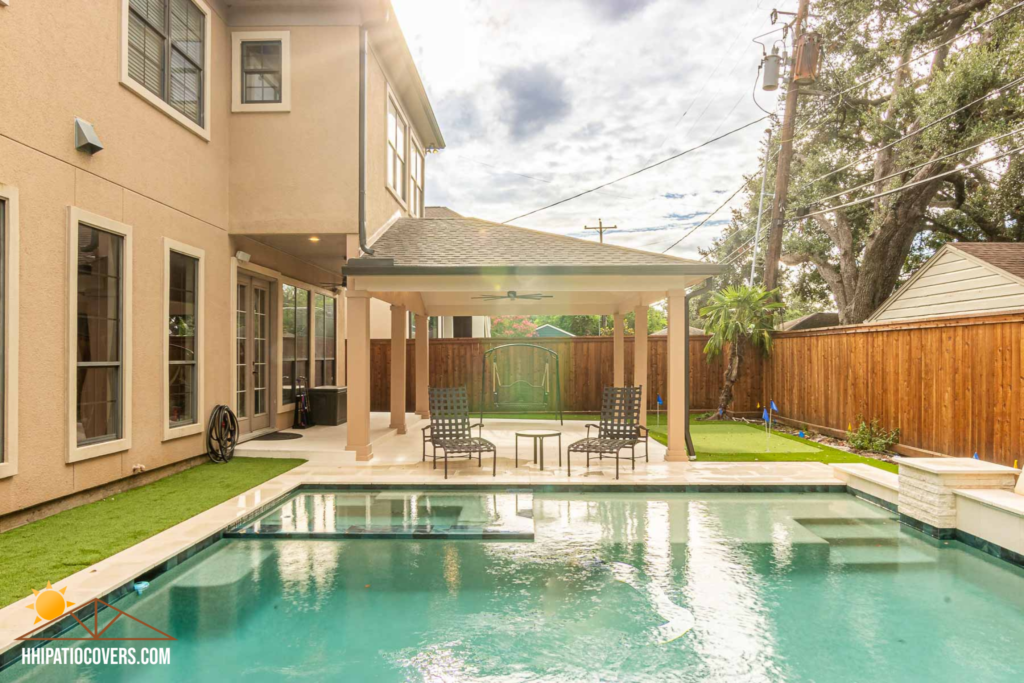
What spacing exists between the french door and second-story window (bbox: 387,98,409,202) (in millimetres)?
3170

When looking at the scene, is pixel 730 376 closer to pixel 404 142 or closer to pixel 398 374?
pixel 398 374

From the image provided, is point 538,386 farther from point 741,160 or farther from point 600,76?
point 741,160

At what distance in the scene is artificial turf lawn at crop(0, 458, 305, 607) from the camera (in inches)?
161

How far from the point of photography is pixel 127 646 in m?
3.49

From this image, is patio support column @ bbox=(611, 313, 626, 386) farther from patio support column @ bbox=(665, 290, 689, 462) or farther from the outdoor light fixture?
the outdoor light fixture

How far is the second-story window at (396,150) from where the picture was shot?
1127cm

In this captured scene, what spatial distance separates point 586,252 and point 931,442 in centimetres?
558

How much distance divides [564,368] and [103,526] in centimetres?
1176

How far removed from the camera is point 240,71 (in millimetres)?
9031

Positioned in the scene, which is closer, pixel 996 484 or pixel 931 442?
pixel 996 484

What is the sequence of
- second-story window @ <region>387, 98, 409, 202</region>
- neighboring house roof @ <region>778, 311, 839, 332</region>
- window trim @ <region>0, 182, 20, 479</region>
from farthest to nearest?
1. neighboring house roof @ <region>778, 311, 839, 332</region>
2. second-story window @ <region>387, 98, 409, 202</region>
3. window trim @ <region>0, 182, 20, 479</region>

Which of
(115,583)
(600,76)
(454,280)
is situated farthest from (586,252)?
(600,76)

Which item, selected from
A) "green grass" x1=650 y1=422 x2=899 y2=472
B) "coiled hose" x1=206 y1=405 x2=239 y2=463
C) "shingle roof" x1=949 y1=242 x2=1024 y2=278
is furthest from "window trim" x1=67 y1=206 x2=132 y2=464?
"shingle roof" x1=949 y1=242 x2=1024 y2=278

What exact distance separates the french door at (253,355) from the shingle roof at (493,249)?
2510 millimetres
